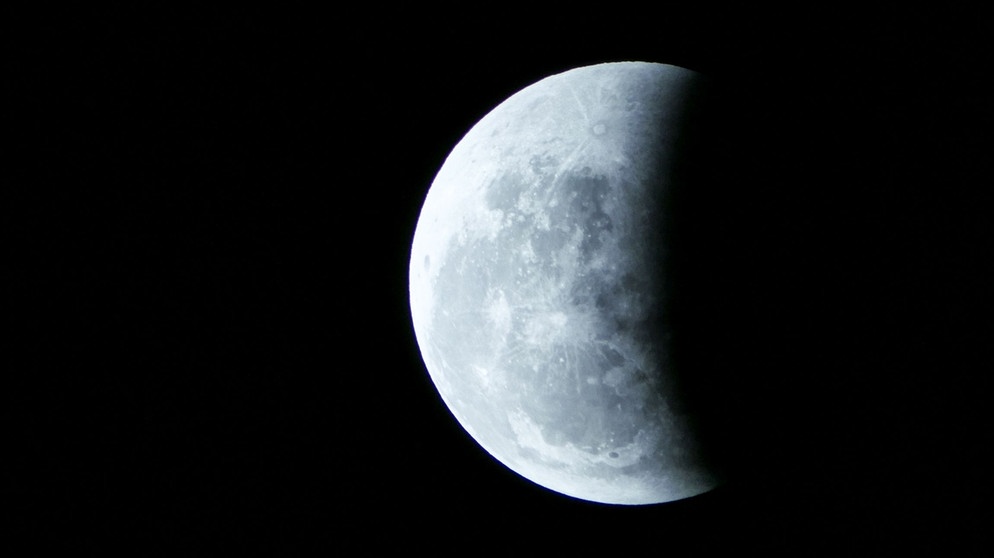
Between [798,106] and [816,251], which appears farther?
[798,106]

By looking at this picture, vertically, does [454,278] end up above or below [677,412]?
above

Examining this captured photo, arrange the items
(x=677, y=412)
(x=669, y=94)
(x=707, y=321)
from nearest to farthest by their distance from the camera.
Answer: (x=707, y=321) → (x=677, y=412) → (x=669, y=94)

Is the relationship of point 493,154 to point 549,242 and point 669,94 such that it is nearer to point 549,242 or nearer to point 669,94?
point 549,242

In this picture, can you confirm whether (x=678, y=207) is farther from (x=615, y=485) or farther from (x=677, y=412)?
(x=615, y=485)

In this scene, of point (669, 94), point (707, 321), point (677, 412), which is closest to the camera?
point (707, 321)

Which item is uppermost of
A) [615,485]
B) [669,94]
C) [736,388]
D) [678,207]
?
[669,94]


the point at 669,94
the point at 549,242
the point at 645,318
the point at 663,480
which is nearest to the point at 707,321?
the point at 645,318
